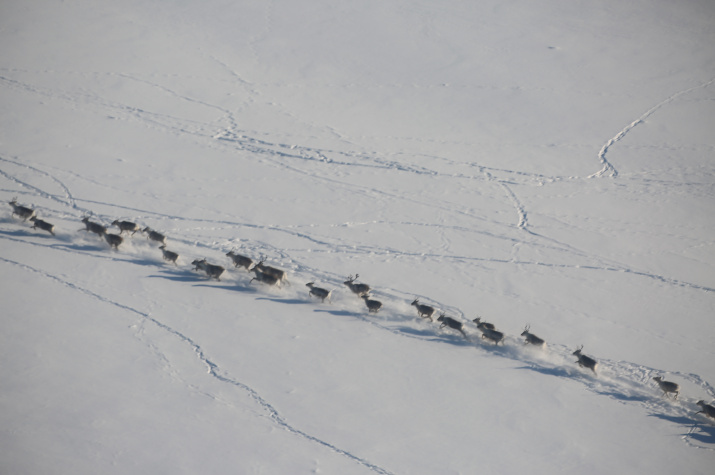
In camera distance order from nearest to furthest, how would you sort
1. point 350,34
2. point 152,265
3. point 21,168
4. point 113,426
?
point 113,426 < point 152,265 < point 21,168 < point 350,34

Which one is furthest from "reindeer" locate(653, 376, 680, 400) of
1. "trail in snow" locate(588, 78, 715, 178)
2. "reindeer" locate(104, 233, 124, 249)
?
"reindeer" locate(104, 233, 124, 249)

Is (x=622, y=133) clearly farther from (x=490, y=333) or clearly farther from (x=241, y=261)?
(x=241, y=261)

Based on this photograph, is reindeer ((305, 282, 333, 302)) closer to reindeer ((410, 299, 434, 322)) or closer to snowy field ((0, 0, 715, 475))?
snowy field ((0, 0, 715, 475))

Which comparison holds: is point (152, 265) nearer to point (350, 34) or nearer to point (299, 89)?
point (299, 89)

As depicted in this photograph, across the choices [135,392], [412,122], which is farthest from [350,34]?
[135,392]

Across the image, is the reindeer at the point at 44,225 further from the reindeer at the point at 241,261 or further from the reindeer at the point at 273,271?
the reindeer at the point at 273,271

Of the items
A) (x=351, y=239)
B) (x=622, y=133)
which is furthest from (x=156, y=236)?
(x=622, y=133)
